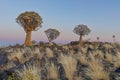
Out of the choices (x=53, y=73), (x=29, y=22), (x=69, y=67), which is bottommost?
(x=53, y=73)

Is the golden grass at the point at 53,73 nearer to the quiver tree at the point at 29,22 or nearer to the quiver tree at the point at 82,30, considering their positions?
the quiver tree at the point at 29,22

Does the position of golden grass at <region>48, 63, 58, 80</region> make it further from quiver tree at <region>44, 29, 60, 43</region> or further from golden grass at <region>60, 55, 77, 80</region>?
quiver tree at <region>44, 29, 60, 43</region>

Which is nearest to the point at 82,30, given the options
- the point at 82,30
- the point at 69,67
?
the point at 82,30

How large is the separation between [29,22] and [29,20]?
0.92 ft

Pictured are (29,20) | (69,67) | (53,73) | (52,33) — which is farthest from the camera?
(52,33)

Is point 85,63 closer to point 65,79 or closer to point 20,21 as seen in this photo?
point 65,79

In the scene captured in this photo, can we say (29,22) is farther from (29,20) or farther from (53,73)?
(53,73)

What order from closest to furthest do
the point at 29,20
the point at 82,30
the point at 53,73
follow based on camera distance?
the point at 53,73 < the point at 29,20 < the point at 82,30

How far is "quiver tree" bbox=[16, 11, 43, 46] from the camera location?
1325 inches

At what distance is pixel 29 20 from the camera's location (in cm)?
3359

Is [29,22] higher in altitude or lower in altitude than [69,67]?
higher

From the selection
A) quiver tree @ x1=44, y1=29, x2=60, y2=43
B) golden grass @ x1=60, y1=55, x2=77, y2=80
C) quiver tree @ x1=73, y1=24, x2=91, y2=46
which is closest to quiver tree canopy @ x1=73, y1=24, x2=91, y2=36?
quiver tree @ x1=73, y1=24, x2=91, y2=46

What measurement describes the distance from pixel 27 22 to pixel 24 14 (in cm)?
92

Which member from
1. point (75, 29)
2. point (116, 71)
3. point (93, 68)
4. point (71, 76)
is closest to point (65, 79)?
point (71, 76)
